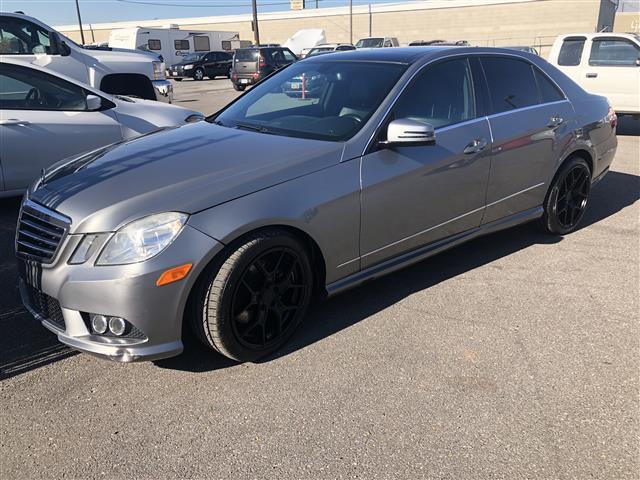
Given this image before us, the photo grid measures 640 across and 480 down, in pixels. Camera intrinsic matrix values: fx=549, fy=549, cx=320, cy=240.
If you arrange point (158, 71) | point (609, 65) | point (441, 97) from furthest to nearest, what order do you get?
point (609, 65) → point (158, 71) → point (441, 97)

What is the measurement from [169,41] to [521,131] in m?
43.0

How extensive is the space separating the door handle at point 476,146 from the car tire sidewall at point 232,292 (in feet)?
5.21

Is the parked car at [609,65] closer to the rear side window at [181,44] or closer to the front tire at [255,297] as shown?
the front tire at [255,297]

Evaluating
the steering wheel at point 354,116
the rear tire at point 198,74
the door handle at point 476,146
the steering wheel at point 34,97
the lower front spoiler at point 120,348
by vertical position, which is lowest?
the rear tire at point 198,74

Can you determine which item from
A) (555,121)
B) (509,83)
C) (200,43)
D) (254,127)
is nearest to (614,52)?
(555,121)

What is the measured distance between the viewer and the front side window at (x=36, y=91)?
5754 millimetres

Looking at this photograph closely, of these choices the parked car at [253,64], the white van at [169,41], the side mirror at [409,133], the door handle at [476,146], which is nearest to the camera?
the side mirror at [409,133]

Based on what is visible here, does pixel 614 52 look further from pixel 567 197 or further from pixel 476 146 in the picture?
pixel 476 146

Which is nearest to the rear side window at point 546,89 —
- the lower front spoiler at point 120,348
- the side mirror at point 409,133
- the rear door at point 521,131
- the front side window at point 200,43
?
the rear door at point 521,131

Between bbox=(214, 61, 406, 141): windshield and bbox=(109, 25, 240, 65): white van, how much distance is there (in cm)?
3263

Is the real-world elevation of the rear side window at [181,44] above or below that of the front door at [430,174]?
below

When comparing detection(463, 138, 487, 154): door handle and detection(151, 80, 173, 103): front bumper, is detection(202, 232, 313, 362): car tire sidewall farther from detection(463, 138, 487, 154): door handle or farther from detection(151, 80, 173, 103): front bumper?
detection(151, 80, 173, 103): front bumper

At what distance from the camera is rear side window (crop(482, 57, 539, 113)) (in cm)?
429

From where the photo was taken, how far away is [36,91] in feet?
19.2
